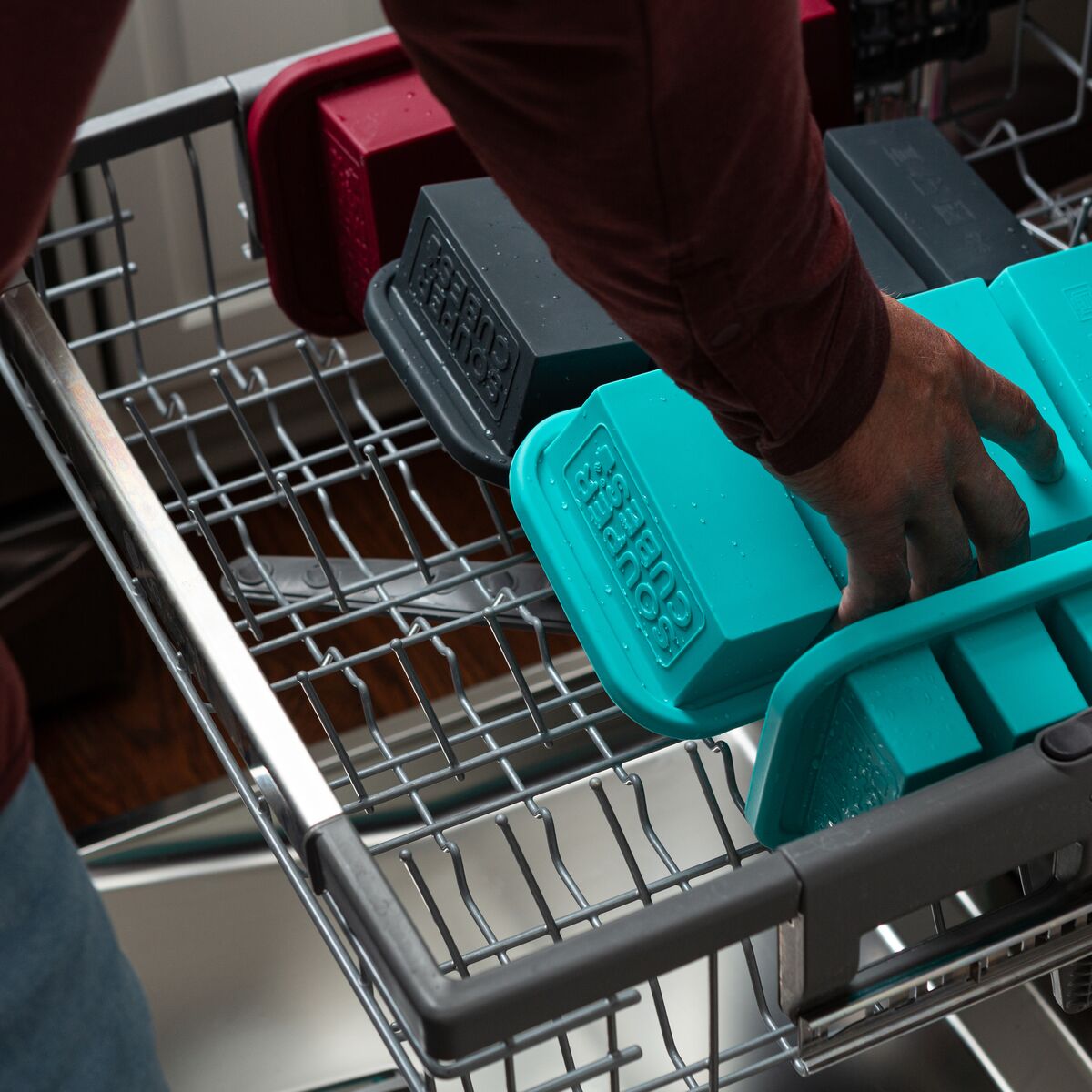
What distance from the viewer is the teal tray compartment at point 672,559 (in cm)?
56

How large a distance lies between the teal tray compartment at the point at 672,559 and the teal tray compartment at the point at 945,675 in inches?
1.5

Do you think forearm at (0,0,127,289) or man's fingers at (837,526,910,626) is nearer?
forearm at (0,0,127,289)

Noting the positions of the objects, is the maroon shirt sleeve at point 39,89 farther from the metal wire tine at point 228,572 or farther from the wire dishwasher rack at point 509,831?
the metal wire tine at point 228,572

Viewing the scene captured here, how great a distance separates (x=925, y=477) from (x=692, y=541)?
9cm

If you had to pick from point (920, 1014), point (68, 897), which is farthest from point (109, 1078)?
point (920, 1014)

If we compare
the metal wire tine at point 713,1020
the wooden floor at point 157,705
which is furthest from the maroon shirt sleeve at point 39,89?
the wooden floor at point 157,705

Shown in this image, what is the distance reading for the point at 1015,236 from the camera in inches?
27.2

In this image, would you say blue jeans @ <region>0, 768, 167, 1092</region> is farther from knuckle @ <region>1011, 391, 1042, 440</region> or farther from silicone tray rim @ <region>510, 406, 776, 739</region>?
knuckle @ <region>1011, 391, 1042, 440</region>

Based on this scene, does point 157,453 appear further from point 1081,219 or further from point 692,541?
point 1081,219

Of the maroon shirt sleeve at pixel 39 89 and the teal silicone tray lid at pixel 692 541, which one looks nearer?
the maroon shirt sleeve at pixel 39 89

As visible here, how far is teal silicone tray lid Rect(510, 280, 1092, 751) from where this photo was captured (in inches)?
22.1

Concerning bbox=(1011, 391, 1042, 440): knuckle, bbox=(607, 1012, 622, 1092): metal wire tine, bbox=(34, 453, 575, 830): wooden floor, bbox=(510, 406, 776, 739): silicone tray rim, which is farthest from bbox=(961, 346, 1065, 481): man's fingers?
bbox=(34, 453, 575, 830): wooden floor

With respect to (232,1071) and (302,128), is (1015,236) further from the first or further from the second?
(232,1071)

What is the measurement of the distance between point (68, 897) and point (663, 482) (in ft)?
0.84
